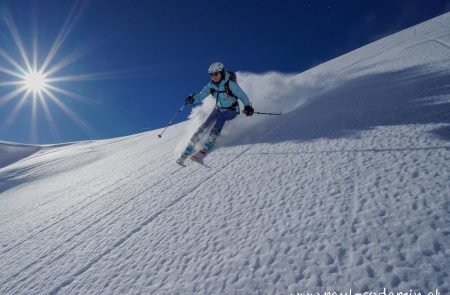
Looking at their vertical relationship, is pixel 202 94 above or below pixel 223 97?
above

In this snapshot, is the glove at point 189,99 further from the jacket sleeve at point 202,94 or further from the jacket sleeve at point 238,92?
the jacket sleeve at point 238,92

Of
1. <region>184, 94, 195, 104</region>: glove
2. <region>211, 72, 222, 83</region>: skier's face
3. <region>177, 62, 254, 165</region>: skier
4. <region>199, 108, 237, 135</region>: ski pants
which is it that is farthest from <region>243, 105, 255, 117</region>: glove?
<region>184, 94, 195, 104</region>: glove

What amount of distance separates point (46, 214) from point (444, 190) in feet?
18.3

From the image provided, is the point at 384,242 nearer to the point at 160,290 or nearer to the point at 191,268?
the point at 191,268

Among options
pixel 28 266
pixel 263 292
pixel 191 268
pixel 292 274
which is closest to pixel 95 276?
pixel 191 268

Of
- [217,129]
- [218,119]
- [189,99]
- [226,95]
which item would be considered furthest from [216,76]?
[217,129]

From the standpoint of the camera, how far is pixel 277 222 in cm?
227

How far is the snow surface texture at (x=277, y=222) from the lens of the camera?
5.48 feet

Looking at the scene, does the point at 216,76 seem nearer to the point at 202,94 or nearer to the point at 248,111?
the point at 202,94

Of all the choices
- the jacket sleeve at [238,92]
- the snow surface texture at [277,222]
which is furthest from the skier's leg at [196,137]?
the jacket sleeve at [238,92]

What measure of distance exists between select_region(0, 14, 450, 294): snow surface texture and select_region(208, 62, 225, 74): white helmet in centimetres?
207

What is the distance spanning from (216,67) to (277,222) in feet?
14.7

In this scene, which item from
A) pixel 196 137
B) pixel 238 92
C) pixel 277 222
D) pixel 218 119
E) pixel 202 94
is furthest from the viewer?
pixel 202 94

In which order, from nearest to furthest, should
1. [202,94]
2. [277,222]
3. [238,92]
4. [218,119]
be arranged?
[277,222]
[218,119]
[238,92]
[202,94]
